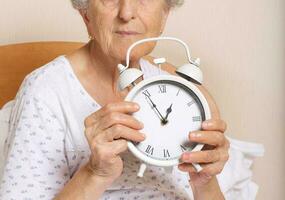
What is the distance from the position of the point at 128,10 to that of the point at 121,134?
0.93 feet

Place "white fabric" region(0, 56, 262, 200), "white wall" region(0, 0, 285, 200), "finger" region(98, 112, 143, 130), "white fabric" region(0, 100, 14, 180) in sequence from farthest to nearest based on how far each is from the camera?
"white wall" region(0, 0, 285, 200), "white fabric" region(0, 100, 14, 180), "white fabric" region(0, 56, 262, 200), "finger" region(98, 112, 143, 130)

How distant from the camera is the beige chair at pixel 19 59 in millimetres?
1584

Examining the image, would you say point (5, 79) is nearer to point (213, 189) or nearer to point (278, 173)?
point (213, 189)

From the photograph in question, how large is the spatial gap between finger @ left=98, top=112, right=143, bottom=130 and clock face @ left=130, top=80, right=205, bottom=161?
0.08 ft

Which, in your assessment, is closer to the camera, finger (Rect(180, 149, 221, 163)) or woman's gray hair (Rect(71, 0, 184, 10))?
finger (Rect(180, 149, 221, 163))

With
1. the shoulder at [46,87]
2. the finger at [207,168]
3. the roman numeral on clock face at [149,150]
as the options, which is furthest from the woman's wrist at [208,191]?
the shoulder at [46,87]

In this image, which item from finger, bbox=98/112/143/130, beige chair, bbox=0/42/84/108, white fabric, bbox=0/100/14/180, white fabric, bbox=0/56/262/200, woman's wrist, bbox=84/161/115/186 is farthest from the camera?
beige chair, bbox=0/42/84/108

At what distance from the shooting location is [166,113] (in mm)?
887

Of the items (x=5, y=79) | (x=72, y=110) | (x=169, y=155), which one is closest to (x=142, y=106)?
(x=169, y=155)

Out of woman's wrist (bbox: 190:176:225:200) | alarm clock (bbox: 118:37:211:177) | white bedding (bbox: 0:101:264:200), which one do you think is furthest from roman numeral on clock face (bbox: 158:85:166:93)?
white bedding (bbox: 0:101:264:200)

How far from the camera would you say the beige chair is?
158cm

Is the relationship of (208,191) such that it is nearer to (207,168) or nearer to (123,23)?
(207,168)

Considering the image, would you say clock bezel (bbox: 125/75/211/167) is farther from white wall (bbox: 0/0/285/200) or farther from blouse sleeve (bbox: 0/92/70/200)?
white wall (bbox: 0/0/285/200)

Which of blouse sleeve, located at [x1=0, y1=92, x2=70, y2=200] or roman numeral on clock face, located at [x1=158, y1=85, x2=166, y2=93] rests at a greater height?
roman numeral on clock face, located at [x1=158, y1=85, x2=166, y2=93]
